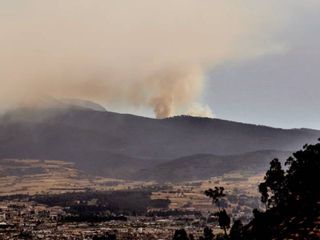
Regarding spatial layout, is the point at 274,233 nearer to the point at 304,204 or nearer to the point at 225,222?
the point at 304,204

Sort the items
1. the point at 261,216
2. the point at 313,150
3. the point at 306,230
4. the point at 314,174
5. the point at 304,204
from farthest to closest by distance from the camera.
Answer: the point at 313,150, the point at 314,174, the point at 261,216, the point at 304,204, the point at 306,230

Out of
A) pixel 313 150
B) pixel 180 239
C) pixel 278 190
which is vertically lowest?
pixel 180 239

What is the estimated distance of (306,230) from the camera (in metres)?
104

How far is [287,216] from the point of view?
427 ft

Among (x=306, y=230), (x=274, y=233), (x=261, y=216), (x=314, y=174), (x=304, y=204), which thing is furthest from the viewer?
(x=314, y=174)

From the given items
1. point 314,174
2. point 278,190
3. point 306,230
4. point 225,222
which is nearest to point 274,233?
point 306,230

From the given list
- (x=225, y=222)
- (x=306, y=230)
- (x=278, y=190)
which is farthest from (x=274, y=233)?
(x=278, y=190)

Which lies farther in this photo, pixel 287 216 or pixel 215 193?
pixel 215 193

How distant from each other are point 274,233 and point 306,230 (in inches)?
504

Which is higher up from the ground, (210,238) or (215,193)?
(215,193)

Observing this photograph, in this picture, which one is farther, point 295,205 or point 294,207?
point 295,205

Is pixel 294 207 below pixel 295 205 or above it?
below

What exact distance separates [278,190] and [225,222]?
910 inches

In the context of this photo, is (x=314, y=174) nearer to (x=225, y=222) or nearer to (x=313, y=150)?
(x=313, y=150)
